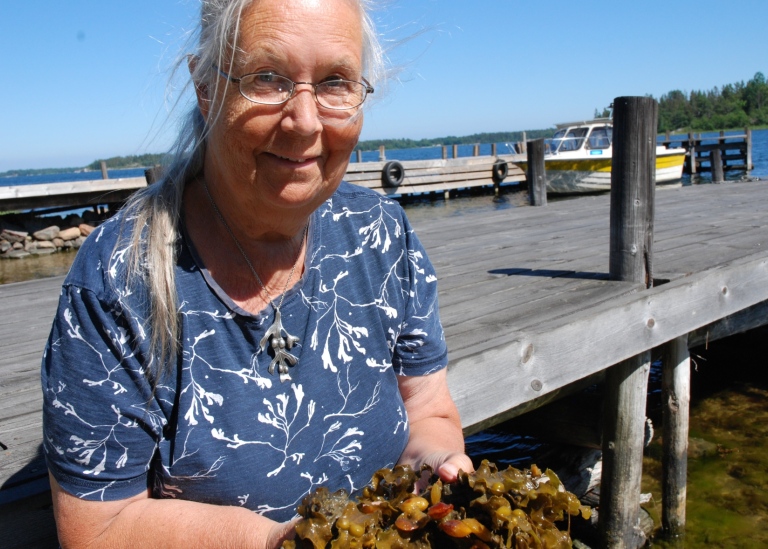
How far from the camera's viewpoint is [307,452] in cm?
173

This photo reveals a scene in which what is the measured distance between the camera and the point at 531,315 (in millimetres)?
3797

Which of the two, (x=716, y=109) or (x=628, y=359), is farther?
(x=716, y=109)

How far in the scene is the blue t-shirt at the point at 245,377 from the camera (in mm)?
1491

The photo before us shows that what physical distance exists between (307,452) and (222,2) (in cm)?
105

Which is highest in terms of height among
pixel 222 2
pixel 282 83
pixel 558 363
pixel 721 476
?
pixel 222 2

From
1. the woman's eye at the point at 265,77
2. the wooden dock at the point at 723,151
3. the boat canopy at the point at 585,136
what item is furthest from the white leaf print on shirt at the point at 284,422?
the wooden dock at the point at 723,151

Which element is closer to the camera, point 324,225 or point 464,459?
point 464,459

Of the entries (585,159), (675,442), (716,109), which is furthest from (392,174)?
(716,109)

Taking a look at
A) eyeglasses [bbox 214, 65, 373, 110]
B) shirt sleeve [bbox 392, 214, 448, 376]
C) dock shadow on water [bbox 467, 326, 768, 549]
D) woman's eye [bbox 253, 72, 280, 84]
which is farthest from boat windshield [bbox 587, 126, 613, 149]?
woman's eye [bbox 253, 72, 280, 84]

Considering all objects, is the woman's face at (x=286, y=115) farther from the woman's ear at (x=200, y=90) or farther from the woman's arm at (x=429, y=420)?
the woman's arm at (x=429, y=420)

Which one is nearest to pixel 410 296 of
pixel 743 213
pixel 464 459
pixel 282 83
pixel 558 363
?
pixel 464 459

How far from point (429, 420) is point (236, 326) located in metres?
0.68

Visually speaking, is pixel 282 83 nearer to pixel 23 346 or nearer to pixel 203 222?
pixel 203 222

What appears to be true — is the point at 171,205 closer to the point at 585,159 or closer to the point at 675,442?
the point at 675,442
